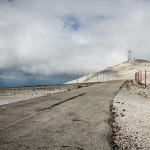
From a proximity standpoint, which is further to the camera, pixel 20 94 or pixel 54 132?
pixel 20 94

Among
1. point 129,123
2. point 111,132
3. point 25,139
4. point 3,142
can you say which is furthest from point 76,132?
point 129,123

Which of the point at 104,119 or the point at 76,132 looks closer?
the point at 76,132

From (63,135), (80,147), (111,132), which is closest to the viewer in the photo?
(80,147)

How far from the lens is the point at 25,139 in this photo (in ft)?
21.9

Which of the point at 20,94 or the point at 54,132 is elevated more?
the point at 20,94

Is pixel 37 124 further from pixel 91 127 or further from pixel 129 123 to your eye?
pixel 129 123

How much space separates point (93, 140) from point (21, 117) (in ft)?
13.8

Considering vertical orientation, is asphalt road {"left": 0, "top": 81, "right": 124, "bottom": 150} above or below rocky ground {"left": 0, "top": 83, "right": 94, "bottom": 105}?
below

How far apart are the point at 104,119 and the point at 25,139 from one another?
13.6 feet

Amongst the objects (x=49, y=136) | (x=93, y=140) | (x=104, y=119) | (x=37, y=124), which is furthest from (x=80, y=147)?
(x=104, y=119)

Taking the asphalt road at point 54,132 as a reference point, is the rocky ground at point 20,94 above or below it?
above

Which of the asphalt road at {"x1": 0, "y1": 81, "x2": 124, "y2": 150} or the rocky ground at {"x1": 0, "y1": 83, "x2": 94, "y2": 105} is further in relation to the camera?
the rocky ground at {"x1": 0, "y1": 83, "x2": 94, "y2": 105}

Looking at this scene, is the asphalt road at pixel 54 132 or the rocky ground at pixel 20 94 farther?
the rocky ground at pixel 20 94

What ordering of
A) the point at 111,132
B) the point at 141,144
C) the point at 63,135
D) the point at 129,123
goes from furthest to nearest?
the point at 129,123 → the point at 111,132 → the point at 63,135 → the point at 141,144
